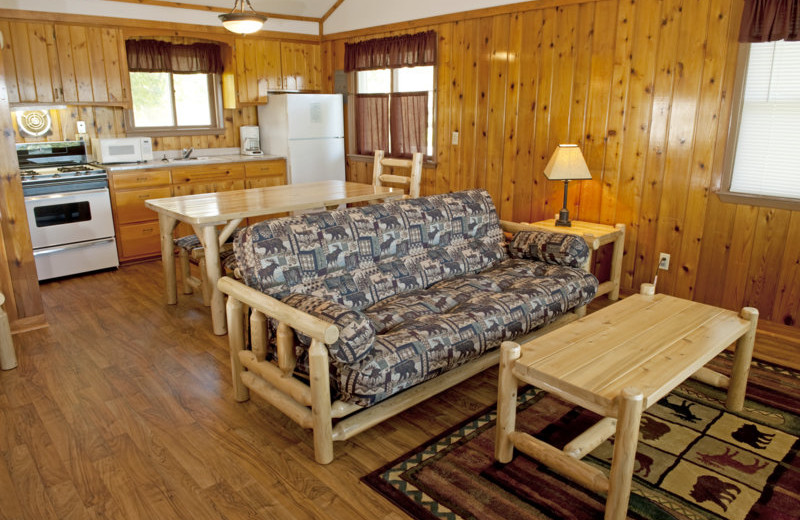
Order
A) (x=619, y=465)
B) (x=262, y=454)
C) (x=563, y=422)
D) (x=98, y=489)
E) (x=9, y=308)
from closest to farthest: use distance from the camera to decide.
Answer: (x=619, y=465) < (x=98, y=489) < (x=262, y=454) < (x=563, y=422) < (x=9, y=308)

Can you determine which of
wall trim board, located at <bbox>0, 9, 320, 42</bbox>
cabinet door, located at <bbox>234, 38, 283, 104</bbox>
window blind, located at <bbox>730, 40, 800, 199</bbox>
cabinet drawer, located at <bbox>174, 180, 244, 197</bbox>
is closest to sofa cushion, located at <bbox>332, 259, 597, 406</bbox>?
window blind, located at <bbox>730, 40, 800, 199</bbox>

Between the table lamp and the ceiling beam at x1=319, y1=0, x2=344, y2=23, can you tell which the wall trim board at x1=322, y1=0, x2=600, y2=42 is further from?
the table lamp

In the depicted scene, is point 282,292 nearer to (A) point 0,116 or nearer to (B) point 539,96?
(A) point 0,116

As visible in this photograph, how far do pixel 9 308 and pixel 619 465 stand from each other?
3.64m

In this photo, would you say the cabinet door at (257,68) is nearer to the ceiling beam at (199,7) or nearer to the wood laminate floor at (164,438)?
the ceiling beam at (199,7)

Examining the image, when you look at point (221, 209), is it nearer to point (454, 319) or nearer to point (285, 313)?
point (285, 313)

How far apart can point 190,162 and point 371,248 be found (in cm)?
321

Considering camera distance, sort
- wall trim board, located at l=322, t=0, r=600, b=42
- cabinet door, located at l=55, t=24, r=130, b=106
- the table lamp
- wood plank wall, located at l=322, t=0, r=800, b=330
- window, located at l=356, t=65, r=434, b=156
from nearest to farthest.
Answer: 1. wood plank wall, located at l=322, t=0, r=800, b=330
2. the table lamp
3. wall trim board, located at l=322, t=0, r=600, b=42
4. cabinet door, located at l=55, t=24, r=130, b=106
5. window, located at l=356, t=65, r=434, b=156

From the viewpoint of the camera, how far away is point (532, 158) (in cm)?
459

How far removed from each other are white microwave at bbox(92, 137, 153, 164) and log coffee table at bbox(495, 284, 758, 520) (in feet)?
14.4

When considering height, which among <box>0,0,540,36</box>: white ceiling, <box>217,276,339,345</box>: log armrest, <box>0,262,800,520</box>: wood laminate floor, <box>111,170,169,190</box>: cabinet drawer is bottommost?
<box>0,262,800,520</box>: wood laminate floor

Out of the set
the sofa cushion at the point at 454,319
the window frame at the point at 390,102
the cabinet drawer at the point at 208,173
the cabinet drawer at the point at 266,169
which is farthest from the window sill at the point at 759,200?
the cabinet drawer at the point at 208,173

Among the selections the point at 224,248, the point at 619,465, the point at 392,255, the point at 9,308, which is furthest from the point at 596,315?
the point at 9,308

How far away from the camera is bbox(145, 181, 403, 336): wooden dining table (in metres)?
3.38
